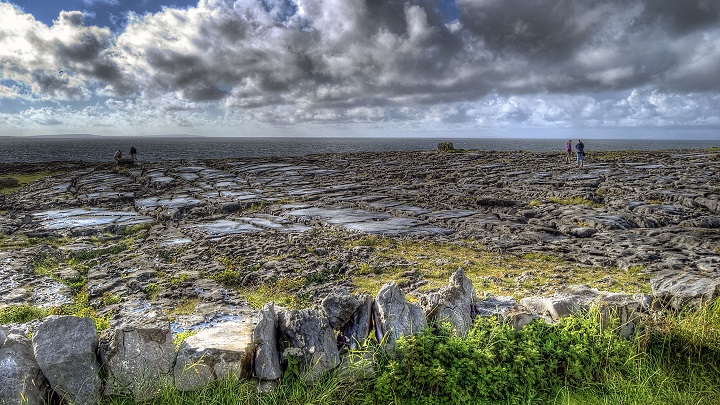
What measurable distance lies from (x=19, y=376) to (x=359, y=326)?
13.0ft

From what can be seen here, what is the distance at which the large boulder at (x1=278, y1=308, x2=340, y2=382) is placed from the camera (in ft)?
17.6

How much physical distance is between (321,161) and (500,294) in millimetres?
35019

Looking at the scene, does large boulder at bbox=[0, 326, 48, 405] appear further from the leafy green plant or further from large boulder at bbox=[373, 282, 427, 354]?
large boulder at bbox=[373, 282, 427, 354]

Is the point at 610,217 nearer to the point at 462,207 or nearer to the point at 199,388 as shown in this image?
the point at 462,207

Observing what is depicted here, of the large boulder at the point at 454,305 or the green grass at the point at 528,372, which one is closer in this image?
the green grass at the point at 528,372

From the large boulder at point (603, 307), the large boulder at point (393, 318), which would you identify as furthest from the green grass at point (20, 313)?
the large boulder at point (603, 307)

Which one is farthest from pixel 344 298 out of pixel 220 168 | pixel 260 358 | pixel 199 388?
pixel 220 168

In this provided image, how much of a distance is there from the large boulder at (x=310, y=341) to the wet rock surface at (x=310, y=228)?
1.26ft

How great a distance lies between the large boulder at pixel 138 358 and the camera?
16.5 feet

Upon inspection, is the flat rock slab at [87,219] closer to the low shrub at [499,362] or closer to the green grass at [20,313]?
the green grass at [20,313]

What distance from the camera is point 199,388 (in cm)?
515

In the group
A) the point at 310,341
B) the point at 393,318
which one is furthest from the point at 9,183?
the point at 393,318

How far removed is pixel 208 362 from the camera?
523 centimetres

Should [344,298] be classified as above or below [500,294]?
above
